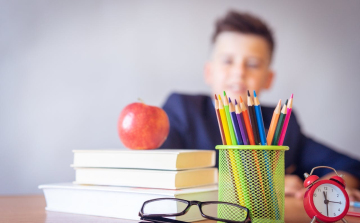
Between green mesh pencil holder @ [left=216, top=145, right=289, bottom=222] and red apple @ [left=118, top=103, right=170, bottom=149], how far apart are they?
214 mm

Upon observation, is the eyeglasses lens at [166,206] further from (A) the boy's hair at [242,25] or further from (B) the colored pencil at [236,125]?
(A) the boy's hair at [242,25]

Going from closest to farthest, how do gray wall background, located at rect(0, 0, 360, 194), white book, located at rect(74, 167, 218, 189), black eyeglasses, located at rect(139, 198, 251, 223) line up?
black eyeglasses, located at rect(139, 198, 251, 223)
white book, located at rect(74, 167, 218, 189)
gray wall background, located at rect(0, 0, 360, 194)

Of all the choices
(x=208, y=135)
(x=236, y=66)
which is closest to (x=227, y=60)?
(x=236, y=66)

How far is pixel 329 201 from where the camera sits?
485mm

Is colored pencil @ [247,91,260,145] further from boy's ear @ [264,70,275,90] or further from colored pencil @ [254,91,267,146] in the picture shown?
boy's ear @ [264,70,275,90]

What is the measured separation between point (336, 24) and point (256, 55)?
0.40 m

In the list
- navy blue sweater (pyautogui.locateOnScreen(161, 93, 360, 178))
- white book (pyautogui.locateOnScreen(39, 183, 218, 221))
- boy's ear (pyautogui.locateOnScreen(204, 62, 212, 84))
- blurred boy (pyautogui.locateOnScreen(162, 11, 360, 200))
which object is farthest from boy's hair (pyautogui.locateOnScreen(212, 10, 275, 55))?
white book (pyautogui.locateOnScreen(39, 183, 218, 221))

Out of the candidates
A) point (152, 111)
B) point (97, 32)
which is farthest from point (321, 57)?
point (152, 111)

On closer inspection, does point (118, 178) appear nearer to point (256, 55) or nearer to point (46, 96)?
point (46, 96)

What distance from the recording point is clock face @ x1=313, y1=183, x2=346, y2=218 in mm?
482

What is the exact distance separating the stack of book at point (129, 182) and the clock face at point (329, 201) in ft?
0.53

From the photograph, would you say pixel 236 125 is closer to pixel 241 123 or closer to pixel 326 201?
pixel 241 123

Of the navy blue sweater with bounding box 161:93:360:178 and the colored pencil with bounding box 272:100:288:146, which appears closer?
the colored pencil with bounding box 272:100:288:146

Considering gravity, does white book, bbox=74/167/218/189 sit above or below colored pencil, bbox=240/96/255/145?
below
